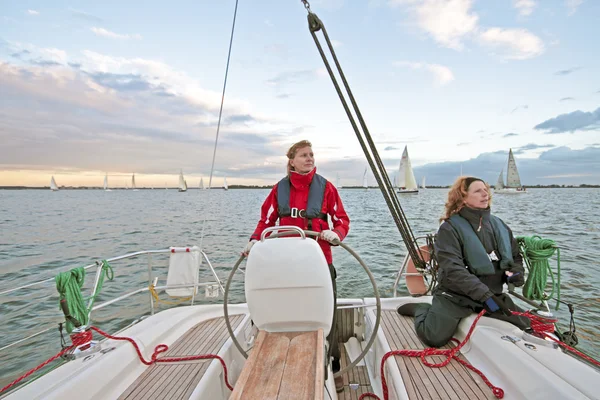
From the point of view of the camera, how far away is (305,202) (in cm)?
240

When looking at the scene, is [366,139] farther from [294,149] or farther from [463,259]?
[463,259]

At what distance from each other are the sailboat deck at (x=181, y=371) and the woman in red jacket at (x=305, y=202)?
3.08 feet

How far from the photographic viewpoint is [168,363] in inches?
90.2

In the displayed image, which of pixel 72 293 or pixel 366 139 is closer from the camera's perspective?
pixel 72 293

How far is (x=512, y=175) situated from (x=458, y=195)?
5857 centimetres

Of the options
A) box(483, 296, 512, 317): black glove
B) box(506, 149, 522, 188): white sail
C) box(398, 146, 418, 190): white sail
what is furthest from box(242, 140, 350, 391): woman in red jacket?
box(506, 149, 522, 188): white sail

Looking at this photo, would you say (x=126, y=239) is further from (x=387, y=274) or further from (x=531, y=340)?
(x=531, y=340)

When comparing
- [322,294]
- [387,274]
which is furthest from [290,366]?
[387,274]

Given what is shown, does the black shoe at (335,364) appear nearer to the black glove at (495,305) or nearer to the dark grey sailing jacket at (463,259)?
the dark grey sailing jacket at (463,259)

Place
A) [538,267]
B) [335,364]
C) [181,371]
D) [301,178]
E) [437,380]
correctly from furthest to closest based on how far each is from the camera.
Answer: [335,364]
[538,267]
[301,178]
[181,371]
[437,380]

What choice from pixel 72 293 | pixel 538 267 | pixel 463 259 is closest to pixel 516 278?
pixel 538 267

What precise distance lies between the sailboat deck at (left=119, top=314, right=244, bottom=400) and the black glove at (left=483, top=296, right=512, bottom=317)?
1.99 meters

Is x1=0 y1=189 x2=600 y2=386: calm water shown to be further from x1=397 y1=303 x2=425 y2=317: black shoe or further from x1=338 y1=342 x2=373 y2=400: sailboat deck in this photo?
x1=338 y1=342 x2=373 y2=400: sailboat deck

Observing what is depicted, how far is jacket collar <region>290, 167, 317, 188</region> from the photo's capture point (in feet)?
7.72
